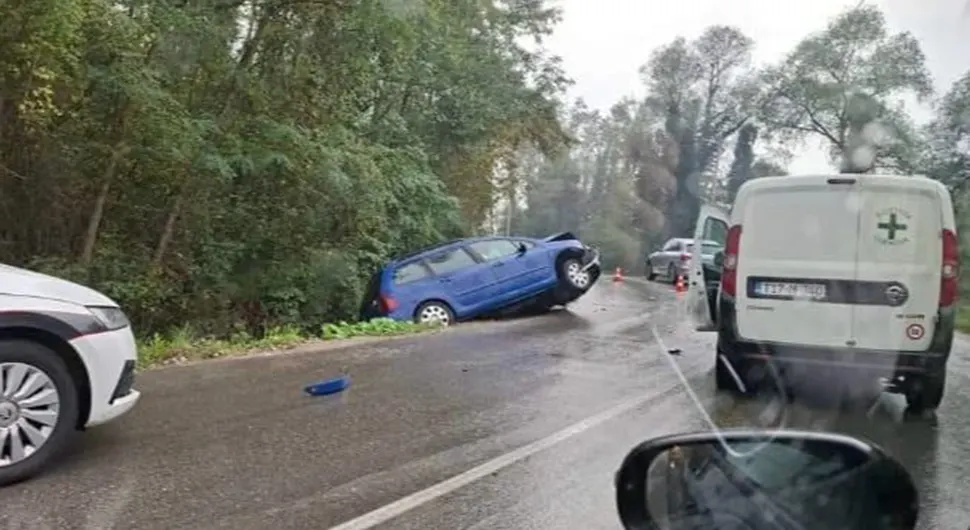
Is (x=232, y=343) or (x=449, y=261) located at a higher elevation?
(x=449, y=261)

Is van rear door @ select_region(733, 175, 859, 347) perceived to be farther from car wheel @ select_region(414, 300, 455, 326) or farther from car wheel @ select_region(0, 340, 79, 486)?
car wheel @ select_region(414, 300, 455, 326)

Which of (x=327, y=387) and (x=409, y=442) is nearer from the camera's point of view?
(x=409, y=442)

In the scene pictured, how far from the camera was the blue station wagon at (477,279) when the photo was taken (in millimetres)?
11906

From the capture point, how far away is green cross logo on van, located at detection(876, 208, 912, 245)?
5.09 meters

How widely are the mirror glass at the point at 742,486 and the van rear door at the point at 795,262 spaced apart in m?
3.63

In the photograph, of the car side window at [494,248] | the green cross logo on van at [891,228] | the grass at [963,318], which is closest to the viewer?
the green cross logo on van at [891,228]

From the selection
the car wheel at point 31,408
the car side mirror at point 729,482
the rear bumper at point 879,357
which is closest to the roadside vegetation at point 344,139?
the rear bumper at point 879,357

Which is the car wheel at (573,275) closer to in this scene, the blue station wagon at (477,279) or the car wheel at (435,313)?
the blue station wagon at (477,279)

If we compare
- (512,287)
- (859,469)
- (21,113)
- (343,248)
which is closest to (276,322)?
(343,248)

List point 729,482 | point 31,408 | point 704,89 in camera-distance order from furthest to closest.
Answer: point 31,408, point 704,89, point 729,482

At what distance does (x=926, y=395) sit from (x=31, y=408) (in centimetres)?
538

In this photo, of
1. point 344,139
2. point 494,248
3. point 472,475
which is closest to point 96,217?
point 344,139

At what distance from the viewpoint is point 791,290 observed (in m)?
5.83

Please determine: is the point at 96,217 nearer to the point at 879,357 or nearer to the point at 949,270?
the point at 879,357
